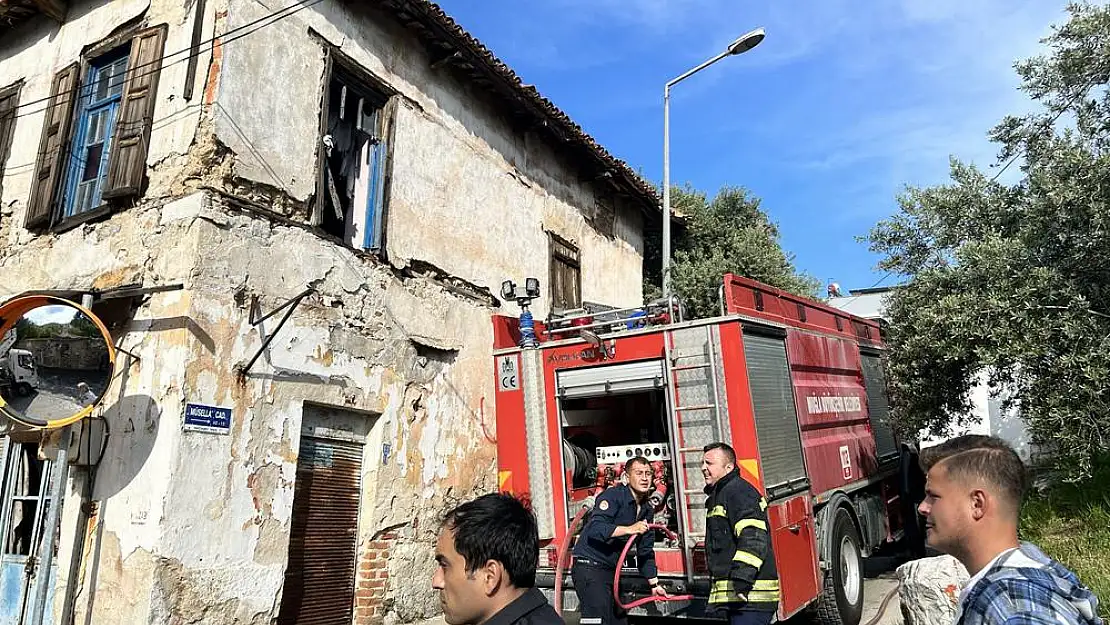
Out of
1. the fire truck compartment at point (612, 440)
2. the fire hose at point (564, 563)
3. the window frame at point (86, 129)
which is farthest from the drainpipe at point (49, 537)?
the fire truck compartment at point (612, 440)

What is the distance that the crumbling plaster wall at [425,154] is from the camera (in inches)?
269

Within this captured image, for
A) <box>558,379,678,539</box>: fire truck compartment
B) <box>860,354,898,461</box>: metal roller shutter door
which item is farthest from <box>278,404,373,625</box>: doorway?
<box>860,354,898,461</box>: metal roller shutter door

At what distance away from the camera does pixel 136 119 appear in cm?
675

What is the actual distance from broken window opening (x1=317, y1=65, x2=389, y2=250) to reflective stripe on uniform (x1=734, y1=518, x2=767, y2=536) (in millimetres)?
5165

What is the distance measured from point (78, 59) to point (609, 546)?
24.3 ft

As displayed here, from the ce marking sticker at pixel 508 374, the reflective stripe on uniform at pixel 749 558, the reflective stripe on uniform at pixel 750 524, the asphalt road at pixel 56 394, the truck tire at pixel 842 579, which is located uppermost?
the ce marking sticker at pixel 508 374

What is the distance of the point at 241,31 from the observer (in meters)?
6.72

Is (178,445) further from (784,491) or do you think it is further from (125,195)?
(784,491)

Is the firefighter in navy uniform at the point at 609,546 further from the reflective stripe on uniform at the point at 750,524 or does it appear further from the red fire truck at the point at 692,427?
the reflective stripe on uniform at the point at 750,524

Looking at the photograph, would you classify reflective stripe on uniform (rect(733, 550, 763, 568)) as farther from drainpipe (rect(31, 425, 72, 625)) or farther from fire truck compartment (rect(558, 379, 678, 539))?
drainpipe (rect(31, 425, 72, 625))

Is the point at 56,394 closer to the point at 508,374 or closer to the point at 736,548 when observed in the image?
the point at 508,374

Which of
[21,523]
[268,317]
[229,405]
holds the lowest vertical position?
[21,523]

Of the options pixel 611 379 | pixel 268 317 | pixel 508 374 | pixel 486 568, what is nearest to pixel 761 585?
pixel 611 379

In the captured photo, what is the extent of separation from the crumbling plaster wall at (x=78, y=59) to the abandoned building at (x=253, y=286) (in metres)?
0.03
